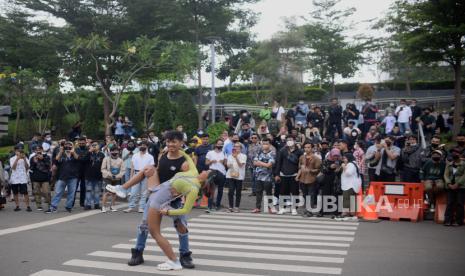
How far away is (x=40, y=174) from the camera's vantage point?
47.1 ft

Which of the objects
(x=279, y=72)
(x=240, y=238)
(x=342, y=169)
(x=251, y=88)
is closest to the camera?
(x=240, y=238)

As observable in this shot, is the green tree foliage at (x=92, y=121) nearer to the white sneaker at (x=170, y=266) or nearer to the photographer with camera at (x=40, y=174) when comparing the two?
the photographer with camera at (x=40, y=174)

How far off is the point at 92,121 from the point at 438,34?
20623 millimetres

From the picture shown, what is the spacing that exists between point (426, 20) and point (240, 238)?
624 inches

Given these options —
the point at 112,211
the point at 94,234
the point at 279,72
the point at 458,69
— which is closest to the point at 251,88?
the point at 279,72

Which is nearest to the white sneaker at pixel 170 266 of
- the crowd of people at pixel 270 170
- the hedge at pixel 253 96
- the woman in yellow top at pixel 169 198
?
the woman in yellow top at pixel 169 198

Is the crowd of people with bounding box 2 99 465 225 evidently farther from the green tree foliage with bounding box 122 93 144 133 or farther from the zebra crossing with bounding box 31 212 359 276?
the green tree foliage with bounding box 122 93 144 133

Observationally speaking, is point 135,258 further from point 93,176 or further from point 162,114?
point 162,114

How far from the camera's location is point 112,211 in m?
13.9

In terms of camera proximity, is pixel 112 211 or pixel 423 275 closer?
pixel 423 275

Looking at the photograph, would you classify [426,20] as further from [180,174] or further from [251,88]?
[251,88]

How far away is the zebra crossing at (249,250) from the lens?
24.3 ft

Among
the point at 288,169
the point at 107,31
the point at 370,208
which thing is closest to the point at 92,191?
the point at 288,169

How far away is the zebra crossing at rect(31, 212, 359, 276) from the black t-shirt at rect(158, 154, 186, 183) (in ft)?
4.59
